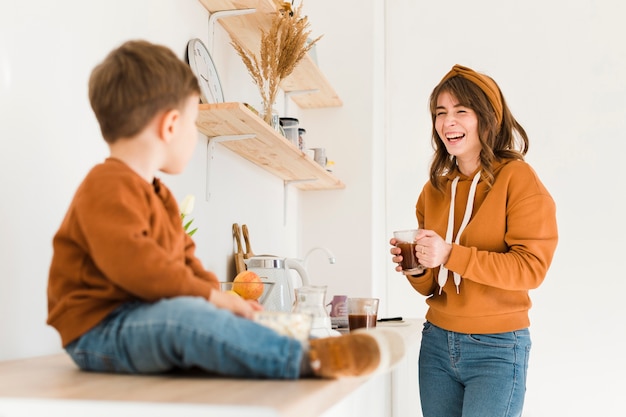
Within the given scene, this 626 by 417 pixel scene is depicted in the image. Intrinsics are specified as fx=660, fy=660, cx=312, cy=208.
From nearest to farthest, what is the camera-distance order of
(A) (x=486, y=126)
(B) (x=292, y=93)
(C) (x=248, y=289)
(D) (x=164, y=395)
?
(D) (x=164, y=395) → (C) (x=248, y=289) → (A) (x=486, y=126) → (B) (x=292, y=93)

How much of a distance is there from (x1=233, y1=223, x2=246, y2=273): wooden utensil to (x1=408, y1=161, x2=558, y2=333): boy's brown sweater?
2.17 ft

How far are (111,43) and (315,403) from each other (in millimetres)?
1176

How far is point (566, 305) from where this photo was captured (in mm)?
3500

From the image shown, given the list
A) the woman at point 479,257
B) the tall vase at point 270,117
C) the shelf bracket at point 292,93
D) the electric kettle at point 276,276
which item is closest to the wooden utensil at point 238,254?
the electric kettle at point 276,276

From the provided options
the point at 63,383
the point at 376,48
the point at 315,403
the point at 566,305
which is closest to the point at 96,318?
the point at 63,383

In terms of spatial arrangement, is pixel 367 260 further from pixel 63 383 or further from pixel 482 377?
pixel 63 383

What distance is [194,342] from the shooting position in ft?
2.82

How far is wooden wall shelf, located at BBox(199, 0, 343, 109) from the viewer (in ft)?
7.27

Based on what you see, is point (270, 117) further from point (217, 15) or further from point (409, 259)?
point (409, 259)


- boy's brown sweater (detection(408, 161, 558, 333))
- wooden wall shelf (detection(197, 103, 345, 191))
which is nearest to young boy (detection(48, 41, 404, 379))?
wooden wall shelf (detection(197, 103, 345, 191))

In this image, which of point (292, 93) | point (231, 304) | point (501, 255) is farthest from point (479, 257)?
point (292, 93)

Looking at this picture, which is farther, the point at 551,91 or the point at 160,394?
the point at 551,91

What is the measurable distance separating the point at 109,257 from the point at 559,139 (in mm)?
3164

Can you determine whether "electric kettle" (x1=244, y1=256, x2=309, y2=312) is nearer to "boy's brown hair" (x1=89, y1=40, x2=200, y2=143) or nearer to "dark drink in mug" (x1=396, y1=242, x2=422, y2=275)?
"dark drink in mug" (x1=396, y1=242, x2=422, y2=275)
